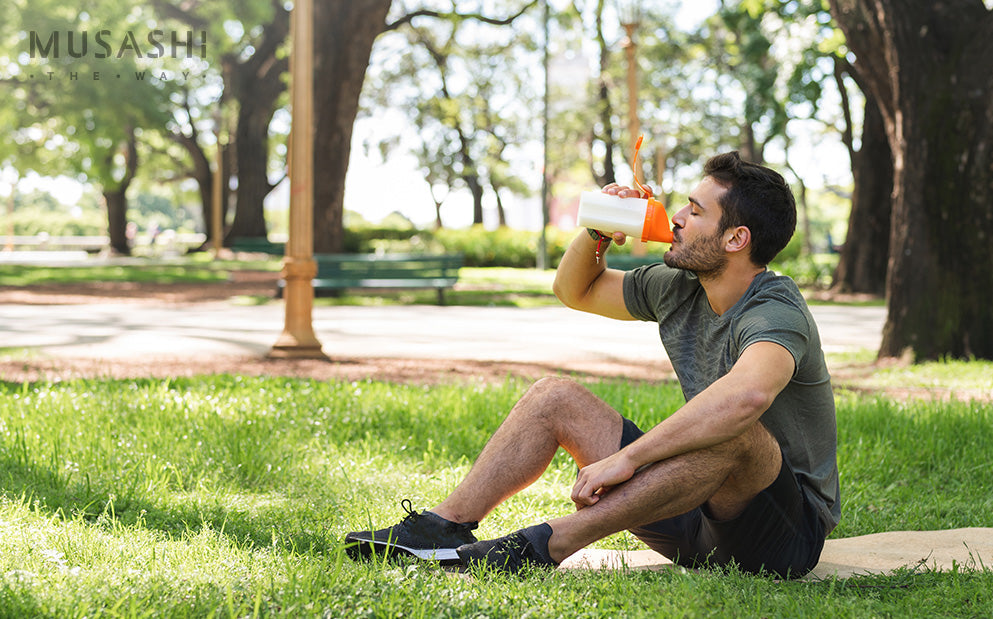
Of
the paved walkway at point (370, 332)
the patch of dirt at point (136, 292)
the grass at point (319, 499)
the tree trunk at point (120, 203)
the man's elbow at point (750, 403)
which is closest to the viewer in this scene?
the grass at point (319, 499)

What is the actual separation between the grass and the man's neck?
2.93 feet

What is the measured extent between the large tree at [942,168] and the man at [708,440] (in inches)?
241

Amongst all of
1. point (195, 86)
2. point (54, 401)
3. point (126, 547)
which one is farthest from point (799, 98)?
point (195, 86)

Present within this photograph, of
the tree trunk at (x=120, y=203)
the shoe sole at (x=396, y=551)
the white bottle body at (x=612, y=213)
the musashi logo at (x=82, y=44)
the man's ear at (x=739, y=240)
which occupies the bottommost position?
the shoe sole at (x=396, y=551)

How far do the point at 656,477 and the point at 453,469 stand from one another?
7.17 feet

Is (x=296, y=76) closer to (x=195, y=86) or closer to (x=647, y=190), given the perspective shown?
(x=647, y=190)

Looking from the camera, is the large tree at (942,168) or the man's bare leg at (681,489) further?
the large tree at (942,168)

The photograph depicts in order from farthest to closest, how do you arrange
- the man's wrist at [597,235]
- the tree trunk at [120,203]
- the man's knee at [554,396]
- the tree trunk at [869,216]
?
the tree trunk at [120,203], the tree trunk at [869,216], the man's wrist at [597,235], the man's knee at [554,396]

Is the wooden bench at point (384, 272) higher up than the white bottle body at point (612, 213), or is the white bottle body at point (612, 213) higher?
the white bottle body at point (612, 213)

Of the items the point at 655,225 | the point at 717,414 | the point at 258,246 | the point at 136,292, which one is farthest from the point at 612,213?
the point at 258,246

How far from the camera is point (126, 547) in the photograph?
3314 mm

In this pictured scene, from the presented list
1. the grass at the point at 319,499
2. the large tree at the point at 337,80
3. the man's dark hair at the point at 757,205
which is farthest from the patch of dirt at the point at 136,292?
the man's dark hair at the point at 757,205

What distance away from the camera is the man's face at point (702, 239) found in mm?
3270

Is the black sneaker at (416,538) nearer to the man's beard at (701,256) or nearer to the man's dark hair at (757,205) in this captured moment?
the man's beard at (701,256)
